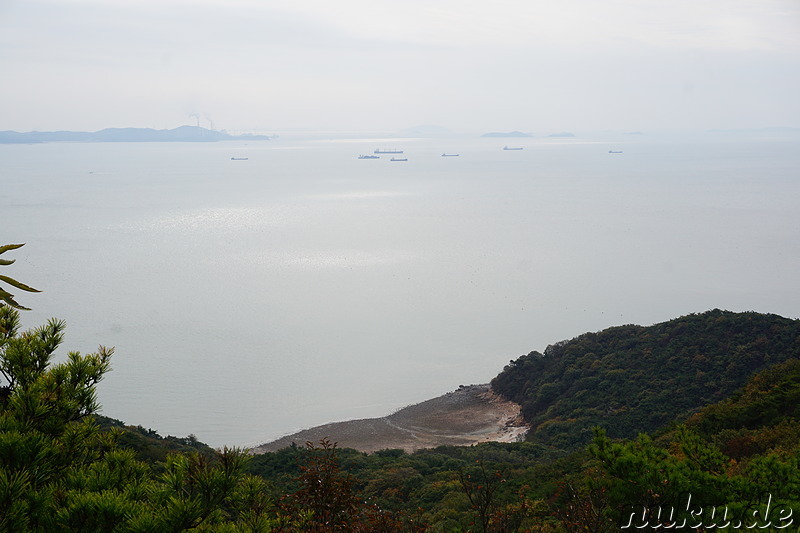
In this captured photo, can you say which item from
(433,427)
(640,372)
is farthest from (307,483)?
(640,372)

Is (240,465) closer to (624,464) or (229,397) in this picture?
(624,464)

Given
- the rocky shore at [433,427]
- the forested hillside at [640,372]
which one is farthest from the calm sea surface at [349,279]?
the forested hillside at [640,372]

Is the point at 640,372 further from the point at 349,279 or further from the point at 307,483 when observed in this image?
the point at 349,279

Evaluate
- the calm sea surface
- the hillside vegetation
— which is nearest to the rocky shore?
the calm sea surface

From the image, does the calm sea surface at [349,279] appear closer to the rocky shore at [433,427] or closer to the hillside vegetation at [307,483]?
the rocky shore at [433,427]

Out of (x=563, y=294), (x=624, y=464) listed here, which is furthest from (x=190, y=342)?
(x=624, y=464)

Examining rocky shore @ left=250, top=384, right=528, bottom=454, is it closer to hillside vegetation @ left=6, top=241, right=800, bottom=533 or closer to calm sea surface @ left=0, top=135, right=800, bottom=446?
calm sea surface @ left=0, top=135, right=800, bottom=446
